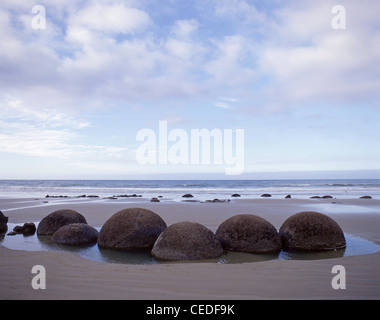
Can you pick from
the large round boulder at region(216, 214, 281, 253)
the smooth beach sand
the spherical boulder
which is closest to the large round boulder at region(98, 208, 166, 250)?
the spherical boulder

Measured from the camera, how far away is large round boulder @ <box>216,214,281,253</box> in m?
6.86

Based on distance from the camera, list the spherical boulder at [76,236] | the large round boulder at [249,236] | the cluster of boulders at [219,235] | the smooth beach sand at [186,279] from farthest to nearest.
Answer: the spherical boulder at [76,236], the large round boulder at [249,236], the cluster of boulders at [219,235], the smooth beach sand at [186,279]

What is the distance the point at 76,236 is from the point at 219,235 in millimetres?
3479

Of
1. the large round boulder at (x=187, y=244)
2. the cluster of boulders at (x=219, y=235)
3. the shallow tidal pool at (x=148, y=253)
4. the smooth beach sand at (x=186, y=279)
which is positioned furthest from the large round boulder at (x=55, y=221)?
the large round boulder at (x=187, y=244)

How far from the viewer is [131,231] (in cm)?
729

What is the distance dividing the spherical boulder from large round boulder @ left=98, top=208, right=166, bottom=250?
0.49 m

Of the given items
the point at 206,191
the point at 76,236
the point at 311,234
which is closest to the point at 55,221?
the point at 76,236

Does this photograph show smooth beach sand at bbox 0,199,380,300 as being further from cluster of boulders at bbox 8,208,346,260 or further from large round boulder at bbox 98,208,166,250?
large round boulder at bbox 98,208,166,250

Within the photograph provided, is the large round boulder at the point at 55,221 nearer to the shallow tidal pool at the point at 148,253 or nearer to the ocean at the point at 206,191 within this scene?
the shallow tidal pool at the point at 148,253

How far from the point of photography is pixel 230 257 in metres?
6.34

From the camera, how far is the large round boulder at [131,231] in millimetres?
7199
